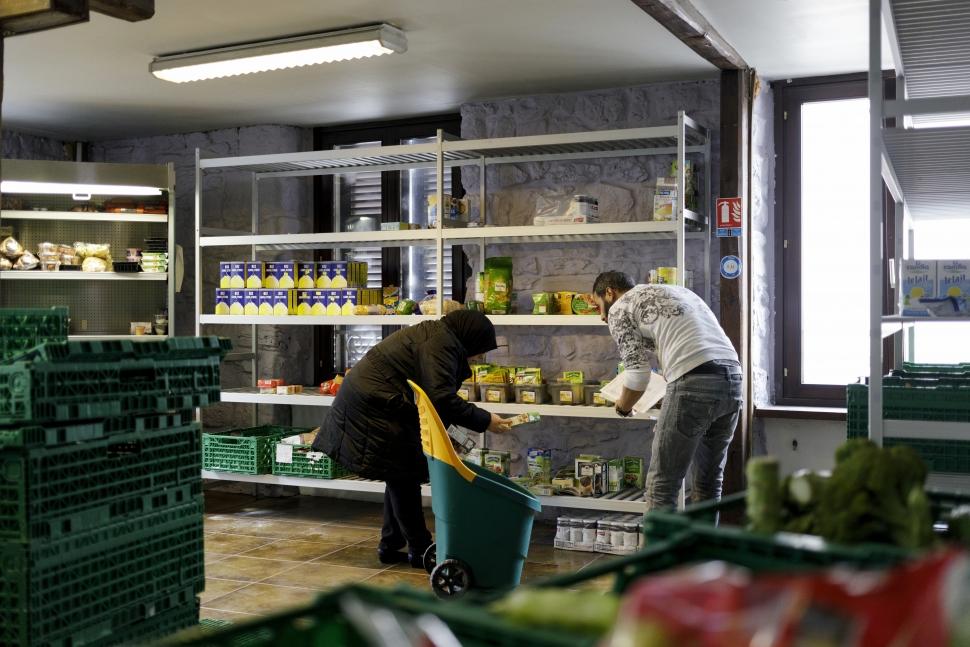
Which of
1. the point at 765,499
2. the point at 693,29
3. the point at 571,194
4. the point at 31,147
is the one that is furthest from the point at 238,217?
the point at 765,499

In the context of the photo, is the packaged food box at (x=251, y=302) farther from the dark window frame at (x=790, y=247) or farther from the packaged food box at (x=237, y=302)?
the dark window frame at (x=790, y=247)

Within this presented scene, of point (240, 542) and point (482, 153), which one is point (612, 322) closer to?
point (482, 153)

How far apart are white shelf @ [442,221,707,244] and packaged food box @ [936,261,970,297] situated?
2.52 m

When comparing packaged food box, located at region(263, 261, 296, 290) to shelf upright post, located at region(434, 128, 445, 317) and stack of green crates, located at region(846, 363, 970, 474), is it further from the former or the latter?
stack of green crates, located at region(846, 363, 970, 474)

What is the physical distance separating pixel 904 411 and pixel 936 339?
2950 millimetres

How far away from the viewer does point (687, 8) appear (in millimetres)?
4496

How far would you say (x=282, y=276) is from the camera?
21.7 feet

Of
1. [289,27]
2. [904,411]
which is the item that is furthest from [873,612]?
[289,27]

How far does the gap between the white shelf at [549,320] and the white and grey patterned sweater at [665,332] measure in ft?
3.22

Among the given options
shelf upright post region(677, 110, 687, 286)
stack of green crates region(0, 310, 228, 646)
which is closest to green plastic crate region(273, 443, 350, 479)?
shelf upright post region(677, 110, 687, 286)

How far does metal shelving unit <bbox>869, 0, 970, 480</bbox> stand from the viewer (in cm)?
261

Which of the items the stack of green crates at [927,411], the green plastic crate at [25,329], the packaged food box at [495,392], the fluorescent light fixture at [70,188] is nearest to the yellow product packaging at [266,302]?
the fluorescent light fixture at [70,188]

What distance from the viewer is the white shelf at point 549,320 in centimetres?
562

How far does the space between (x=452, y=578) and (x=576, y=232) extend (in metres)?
2.21
